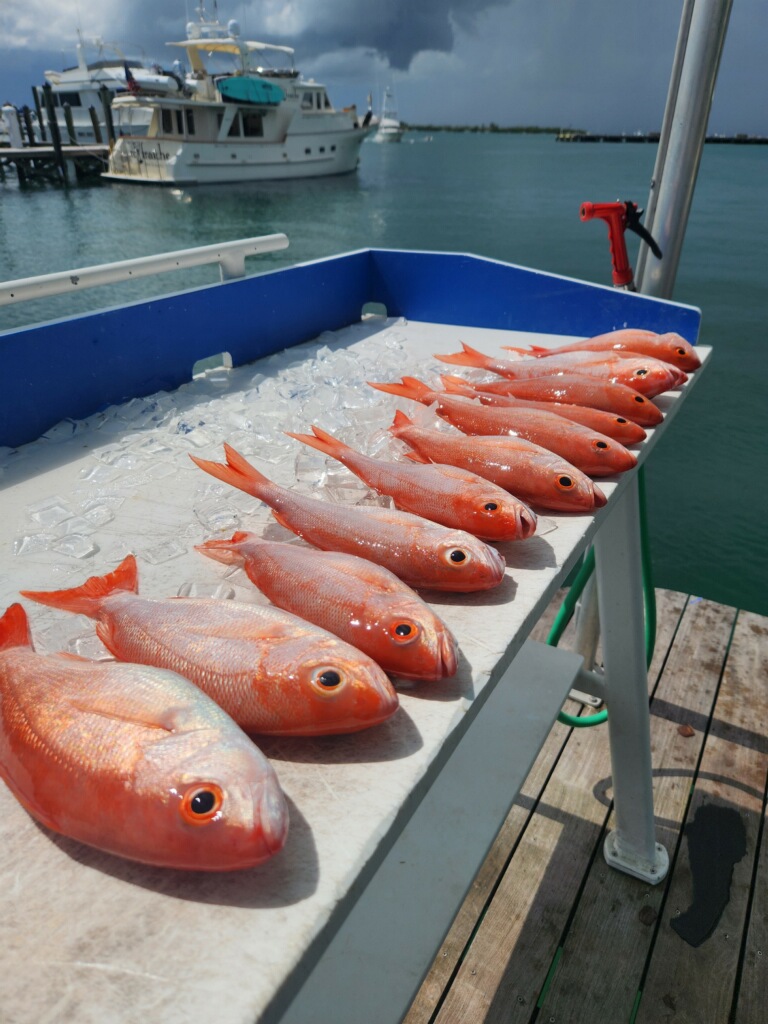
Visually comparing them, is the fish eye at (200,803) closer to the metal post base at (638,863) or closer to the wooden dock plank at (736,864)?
the wooden dock plank at (736,864)

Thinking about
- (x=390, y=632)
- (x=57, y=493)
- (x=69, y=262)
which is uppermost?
(x=390, y=632)


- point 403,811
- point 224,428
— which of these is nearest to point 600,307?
point 224,428

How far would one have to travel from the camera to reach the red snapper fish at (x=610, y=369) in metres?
2.31

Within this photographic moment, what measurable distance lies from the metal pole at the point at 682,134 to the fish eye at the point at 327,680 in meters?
3.01

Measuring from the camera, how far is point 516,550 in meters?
1.59

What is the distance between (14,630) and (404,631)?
676mm

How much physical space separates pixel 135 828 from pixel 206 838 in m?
0.09

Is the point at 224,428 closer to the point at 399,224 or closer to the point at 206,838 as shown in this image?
the point at 206,838

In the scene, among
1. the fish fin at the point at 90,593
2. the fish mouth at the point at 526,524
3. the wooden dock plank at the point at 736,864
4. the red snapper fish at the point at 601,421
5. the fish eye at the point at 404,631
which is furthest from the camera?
the wooden dock plank at the point at 736,864

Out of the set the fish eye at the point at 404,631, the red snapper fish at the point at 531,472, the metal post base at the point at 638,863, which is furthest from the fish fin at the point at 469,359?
the metal post base at the point at 638,863

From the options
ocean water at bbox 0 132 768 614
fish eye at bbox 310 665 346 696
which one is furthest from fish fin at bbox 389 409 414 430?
ocean water at bbox 0 132 768 614

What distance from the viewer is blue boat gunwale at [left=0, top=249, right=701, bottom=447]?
2.62 metres

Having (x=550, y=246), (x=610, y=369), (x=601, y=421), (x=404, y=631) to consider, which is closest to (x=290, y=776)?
(x=404, y=631)

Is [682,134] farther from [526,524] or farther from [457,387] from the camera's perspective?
[526,524]
